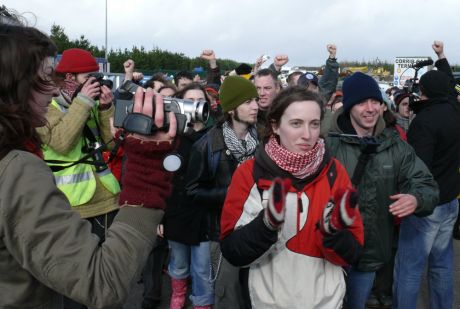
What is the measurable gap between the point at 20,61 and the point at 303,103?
59.4 inches

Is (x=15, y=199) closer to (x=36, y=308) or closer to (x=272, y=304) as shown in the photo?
(x=36, y=308)

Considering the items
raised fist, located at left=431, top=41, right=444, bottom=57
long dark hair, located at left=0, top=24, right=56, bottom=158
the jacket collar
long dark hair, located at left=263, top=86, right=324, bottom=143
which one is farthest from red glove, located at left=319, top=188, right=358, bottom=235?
raised fist, located at left=431, top=41, right=444, bottom=57

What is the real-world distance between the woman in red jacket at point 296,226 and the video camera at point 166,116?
0.55 meters

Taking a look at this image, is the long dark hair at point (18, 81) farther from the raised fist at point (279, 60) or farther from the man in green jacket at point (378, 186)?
the raised fist at point (279, 60)

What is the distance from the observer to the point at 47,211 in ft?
3.62

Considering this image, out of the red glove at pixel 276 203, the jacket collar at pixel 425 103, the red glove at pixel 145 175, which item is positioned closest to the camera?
the red glove at pixel 145 175

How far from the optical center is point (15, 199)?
107 centimetres

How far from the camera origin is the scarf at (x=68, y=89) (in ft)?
10.7

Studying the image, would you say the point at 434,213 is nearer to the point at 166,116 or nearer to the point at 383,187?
the point at 383,187

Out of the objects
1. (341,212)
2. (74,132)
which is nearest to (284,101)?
(341,212)

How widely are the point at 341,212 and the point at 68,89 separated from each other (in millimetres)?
2324

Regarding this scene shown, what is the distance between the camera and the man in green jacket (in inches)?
108

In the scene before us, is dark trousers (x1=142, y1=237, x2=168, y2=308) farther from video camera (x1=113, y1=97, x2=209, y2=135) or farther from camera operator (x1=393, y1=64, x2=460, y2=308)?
video camera (x1=113, y1=97, x2=209, y2=135)

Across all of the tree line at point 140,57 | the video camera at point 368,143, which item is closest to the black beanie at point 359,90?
the video camera at point 368,143
